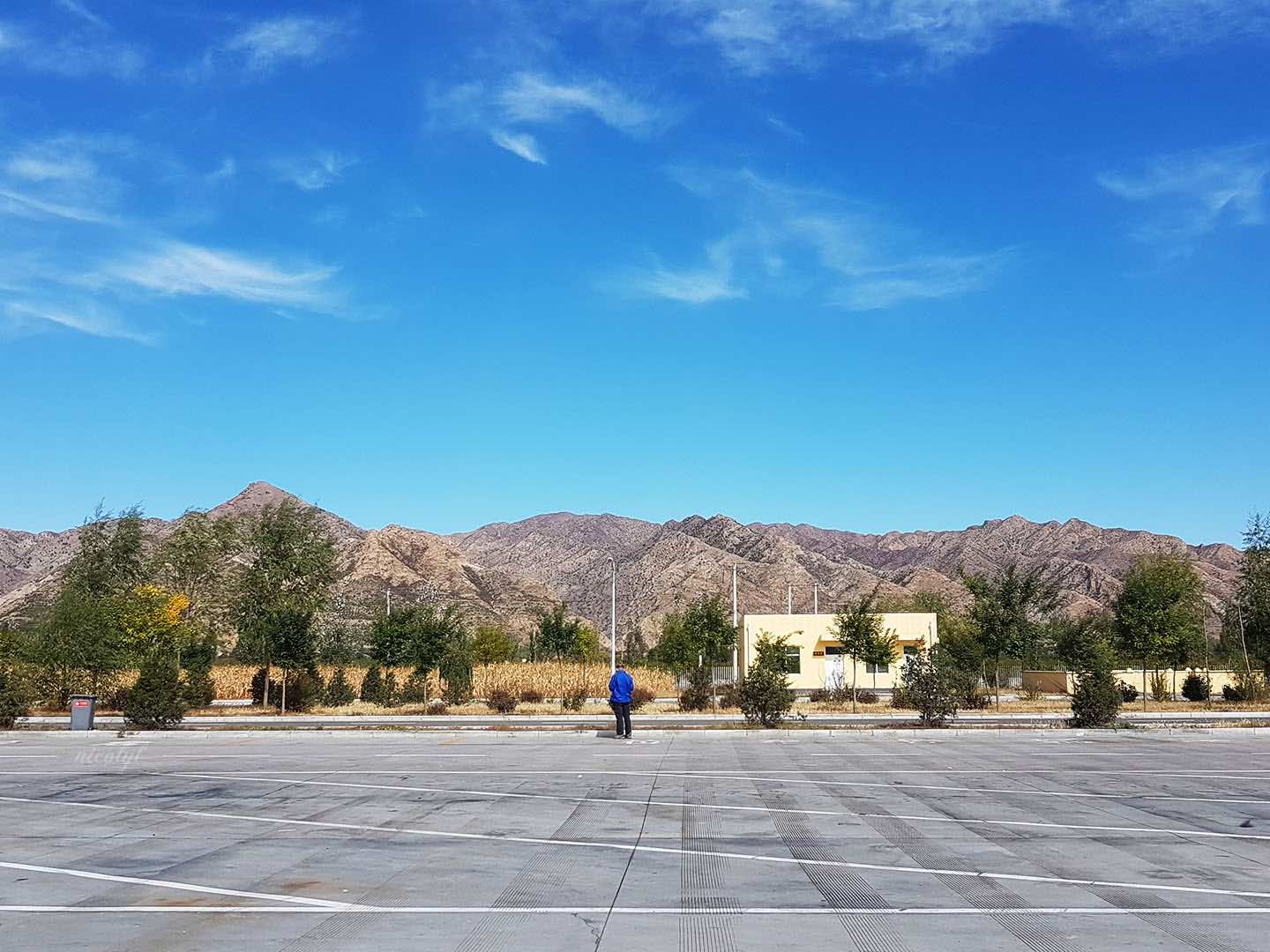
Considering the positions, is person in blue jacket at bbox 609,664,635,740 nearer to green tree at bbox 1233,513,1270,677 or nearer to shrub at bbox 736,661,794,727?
shrub at bbox 736,661,794,727

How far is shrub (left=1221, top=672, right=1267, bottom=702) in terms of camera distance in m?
43.3

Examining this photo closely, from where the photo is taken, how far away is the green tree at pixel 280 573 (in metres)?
45.1

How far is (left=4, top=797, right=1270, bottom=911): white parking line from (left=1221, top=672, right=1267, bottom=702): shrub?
3908 centimetres

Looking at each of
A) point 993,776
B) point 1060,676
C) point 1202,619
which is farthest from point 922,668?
point 1060,676

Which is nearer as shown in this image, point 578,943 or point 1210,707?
point 578,943

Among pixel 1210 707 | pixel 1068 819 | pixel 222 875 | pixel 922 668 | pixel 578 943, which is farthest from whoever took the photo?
pixel 1210 707

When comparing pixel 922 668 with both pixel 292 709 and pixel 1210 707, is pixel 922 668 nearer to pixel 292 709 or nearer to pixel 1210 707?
pixel 1210 707

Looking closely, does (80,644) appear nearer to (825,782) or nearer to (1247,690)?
(825,782)

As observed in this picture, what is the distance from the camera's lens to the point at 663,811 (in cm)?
1438

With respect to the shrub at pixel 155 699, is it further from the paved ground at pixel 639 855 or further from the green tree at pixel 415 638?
the green tree at pixel 415 638

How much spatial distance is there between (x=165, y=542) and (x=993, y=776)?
61793 mm

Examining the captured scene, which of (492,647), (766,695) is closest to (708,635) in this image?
(766,695)

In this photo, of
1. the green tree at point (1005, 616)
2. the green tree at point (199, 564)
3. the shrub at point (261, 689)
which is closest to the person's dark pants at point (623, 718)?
the shrub at point (261, 689)

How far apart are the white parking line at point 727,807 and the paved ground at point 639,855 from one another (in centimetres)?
8
